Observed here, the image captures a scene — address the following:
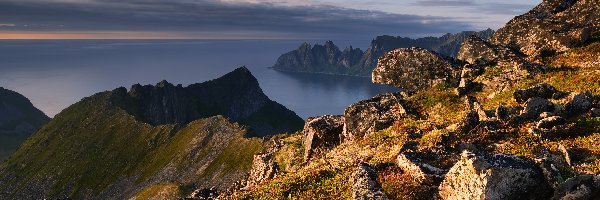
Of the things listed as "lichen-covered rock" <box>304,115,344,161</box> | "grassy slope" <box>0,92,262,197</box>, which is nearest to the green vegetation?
"lichen-covered rock" <box>304,115,344,161</box>

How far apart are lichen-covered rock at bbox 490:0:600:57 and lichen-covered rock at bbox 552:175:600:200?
119 ft

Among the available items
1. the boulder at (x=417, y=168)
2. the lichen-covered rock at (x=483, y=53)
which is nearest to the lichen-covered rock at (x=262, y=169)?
the boulder at (x=417, y=168)

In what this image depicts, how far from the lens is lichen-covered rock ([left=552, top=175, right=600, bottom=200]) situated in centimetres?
1528

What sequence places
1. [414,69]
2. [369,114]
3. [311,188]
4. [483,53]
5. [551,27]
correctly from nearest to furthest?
[311,188]
[369,114]
[414,69]
[551,27]
[483,53]

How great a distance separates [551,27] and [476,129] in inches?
1207

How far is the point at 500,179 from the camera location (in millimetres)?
17016

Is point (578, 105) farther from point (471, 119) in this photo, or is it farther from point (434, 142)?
point (434, 142)

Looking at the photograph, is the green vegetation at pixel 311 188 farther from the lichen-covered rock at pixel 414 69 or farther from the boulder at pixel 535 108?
the lichen-covered rock at pixel 414 69

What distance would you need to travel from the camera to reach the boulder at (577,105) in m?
29.1

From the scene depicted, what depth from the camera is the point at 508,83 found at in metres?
41.7

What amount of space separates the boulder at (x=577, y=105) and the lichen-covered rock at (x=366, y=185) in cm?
1444

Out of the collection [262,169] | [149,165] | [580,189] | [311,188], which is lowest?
[149,165]

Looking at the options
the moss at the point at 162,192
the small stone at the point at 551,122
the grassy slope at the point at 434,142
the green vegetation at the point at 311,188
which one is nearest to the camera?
the grassy slope at the point at 434,142

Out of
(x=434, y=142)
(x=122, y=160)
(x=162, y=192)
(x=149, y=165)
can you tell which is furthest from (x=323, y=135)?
(x=122, y=160)
